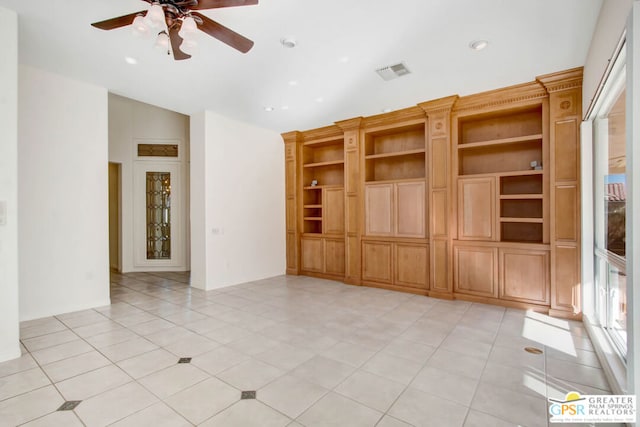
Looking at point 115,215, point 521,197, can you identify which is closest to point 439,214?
point 521,197

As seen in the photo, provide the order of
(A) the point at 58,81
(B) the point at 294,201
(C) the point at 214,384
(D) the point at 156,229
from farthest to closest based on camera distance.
→ (D) the point at 156,229 < (B) the point at 294,201 < (A) the point at 58,81 < (C) the point at 214,384

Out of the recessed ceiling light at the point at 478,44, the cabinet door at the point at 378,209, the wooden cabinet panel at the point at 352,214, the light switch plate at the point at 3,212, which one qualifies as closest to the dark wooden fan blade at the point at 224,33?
the recessed ceiling light at the point at 478,44

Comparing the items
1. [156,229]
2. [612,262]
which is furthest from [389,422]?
[156,229]

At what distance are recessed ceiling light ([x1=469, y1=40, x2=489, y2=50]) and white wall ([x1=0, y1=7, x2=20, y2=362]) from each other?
4500 millimetres

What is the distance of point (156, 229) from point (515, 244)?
7.29m

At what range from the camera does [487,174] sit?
4520 millimetres

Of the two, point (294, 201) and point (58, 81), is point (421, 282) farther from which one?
point (58, 81)

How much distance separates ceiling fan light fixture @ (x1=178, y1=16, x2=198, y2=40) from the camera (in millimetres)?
2254

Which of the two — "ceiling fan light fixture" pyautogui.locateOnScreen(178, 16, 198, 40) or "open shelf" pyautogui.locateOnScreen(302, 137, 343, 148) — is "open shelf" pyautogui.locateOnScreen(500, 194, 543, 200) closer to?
"open shelf" pyautogui.locateOnScreen(302, 137, 343, 148)

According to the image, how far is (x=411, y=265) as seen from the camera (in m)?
5.18

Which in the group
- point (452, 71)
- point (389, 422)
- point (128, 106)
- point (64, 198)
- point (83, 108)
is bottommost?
point (389, 422)

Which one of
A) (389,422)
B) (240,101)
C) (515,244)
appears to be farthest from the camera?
(240,101)

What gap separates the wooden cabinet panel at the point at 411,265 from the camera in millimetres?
5062

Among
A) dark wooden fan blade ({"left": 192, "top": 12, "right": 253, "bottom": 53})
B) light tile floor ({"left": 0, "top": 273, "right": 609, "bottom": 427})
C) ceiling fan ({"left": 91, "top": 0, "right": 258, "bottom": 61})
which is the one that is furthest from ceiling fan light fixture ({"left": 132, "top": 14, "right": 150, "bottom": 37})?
light tile floor ({"left": 0, "top": 273, "right": 609, "bottom": 427})
